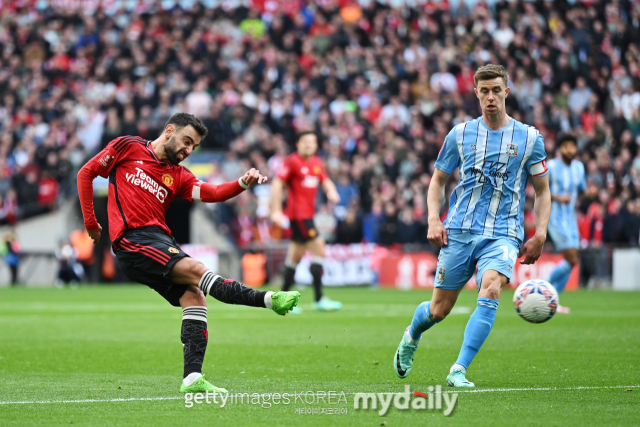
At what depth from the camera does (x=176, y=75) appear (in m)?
28.3

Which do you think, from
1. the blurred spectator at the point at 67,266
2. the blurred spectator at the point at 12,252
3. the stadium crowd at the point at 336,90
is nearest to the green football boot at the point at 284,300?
the stadium crowd at the point at 336,90

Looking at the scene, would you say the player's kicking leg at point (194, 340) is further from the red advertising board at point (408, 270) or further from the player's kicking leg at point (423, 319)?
the red advertising board at point (408, 270)

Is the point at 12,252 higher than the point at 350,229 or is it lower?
lower

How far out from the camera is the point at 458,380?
21.1ft

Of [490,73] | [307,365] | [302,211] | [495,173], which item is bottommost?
[307,365]

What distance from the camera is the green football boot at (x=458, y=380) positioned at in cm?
643

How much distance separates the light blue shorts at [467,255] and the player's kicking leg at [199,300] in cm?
136

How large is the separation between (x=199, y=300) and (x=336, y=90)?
21.4 meters

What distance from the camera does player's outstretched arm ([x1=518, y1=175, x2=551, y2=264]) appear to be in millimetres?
6570

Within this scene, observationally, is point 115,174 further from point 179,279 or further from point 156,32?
point 156,32

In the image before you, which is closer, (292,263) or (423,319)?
(423,319)

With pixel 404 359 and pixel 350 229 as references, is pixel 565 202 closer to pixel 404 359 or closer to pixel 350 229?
pixel 404 359

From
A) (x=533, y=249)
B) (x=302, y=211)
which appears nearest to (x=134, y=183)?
(x=533, y=249)

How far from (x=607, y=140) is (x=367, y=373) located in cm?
1743
